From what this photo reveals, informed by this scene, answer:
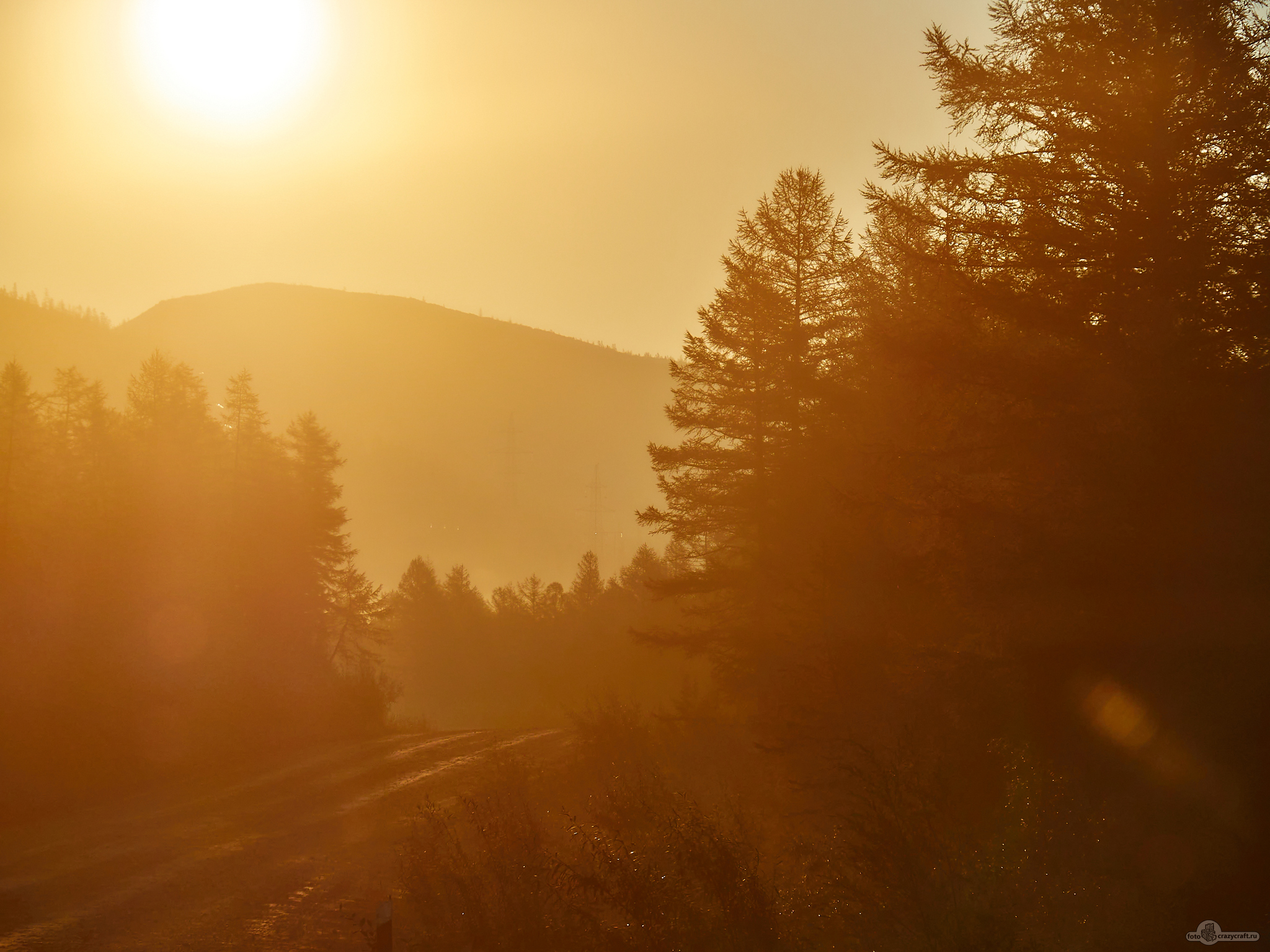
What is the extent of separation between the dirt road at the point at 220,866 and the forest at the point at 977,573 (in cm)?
102

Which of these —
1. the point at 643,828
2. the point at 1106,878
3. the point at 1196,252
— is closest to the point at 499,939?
the point at 643,828

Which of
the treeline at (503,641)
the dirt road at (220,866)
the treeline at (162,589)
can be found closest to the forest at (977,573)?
the dirt road at (220,866)

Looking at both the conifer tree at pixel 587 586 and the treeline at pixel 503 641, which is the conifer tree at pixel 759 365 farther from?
the conifer tree at pixel 587 586

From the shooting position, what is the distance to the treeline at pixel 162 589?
22844 mm

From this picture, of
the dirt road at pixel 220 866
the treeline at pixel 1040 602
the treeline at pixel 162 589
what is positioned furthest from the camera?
the treeline at pixel 162 589

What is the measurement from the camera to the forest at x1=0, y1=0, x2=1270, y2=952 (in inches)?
298

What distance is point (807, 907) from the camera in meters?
7.53

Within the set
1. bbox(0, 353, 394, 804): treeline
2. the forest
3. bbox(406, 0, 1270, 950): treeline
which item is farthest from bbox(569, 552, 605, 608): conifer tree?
bbox(406, 0, 1270, 950): treeline

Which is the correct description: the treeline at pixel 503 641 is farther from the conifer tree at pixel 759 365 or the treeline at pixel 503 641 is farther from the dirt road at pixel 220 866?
the dirt road at pixel 220 866

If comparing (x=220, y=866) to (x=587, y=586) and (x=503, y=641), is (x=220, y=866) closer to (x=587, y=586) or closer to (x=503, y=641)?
(x=587, y=586)

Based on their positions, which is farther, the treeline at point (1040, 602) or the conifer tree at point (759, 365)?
the conifer tree at point (759, 365)

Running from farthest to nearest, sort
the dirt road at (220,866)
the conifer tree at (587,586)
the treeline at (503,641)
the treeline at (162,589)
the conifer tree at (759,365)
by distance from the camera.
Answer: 1. the conifer tree at (587,586)
2. the treeline at (503,641)
3. the treeline at (162,589)
4. the conifer tree at (759,365)
5. the dirt road at (220,866)

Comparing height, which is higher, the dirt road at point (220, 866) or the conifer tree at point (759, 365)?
the conifer tree at point (759, 365)

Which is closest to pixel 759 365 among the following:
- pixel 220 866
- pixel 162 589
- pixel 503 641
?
pixel 220 866
